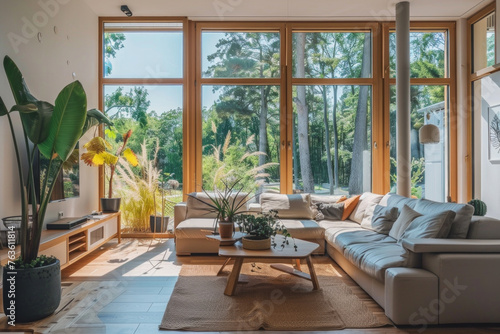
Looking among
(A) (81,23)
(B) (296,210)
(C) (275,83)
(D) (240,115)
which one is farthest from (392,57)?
(A) (81,23)

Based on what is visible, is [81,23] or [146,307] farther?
[81,23]

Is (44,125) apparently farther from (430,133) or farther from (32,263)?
(430,133)

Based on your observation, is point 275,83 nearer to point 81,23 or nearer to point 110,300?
point 81,23

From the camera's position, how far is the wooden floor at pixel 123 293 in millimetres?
2674

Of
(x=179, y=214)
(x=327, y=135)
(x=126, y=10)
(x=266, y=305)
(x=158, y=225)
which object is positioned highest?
(x=126, y=10)

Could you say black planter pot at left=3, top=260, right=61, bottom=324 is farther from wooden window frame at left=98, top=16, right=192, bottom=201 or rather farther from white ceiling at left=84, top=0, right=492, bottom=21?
white ceiling at left=84, top=0, right=492, bottom=21

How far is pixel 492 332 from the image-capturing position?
8.54ft

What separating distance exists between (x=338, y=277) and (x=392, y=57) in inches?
154

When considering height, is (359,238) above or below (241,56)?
below

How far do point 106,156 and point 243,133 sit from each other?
2.11 m

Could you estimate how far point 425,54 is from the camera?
614cm

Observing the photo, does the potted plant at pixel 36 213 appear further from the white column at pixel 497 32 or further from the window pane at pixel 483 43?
the window pane at pixel 483 43

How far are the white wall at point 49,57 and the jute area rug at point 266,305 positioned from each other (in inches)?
74.6

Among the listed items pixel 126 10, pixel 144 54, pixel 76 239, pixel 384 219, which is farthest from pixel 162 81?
pixel 384 219
